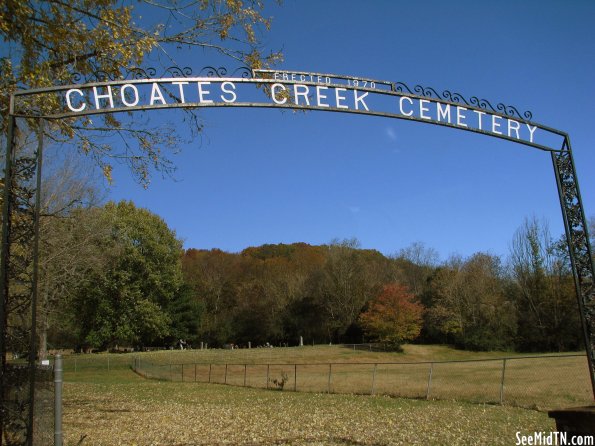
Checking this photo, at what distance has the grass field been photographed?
913 cm

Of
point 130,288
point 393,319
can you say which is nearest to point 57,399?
point 130,288

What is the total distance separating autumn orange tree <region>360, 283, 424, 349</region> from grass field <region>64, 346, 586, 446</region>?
1482 inches

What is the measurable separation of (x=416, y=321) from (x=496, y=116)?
176 ft

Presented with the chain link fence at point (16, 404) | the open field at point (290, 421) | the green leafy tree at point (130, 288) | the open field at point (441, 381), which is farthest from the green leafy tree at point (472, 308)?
the chain link fence at point (16, 404)

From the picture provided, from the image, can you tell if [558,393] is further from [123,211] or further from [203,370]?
[123,211]

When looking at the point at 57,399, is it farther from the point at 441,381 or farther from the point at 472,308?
the point at 472,308

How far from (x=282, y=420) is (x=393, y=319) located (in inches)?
1816

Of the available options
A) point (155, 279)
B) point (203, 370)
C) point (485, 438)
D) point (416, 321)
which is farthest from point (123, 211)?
point (485, 438)

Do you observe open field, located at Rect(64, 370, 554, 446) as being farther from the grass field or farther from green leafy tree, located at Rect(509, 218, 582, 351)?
green leafy tree, located at Rect(509, 218, 582, 351)

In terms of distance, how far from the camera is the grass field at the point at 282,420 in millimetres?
9133

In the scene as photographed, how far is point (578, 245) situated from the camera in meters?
6.78

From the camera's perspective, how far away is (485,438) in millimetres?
9070

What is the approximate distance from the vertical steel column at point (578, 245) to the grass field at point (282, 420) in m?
3.13

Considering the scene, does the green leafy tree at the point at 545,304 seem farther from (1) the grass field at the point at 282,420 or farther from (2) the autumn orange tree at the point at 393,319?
(1) the grass field at the point at 282,420
